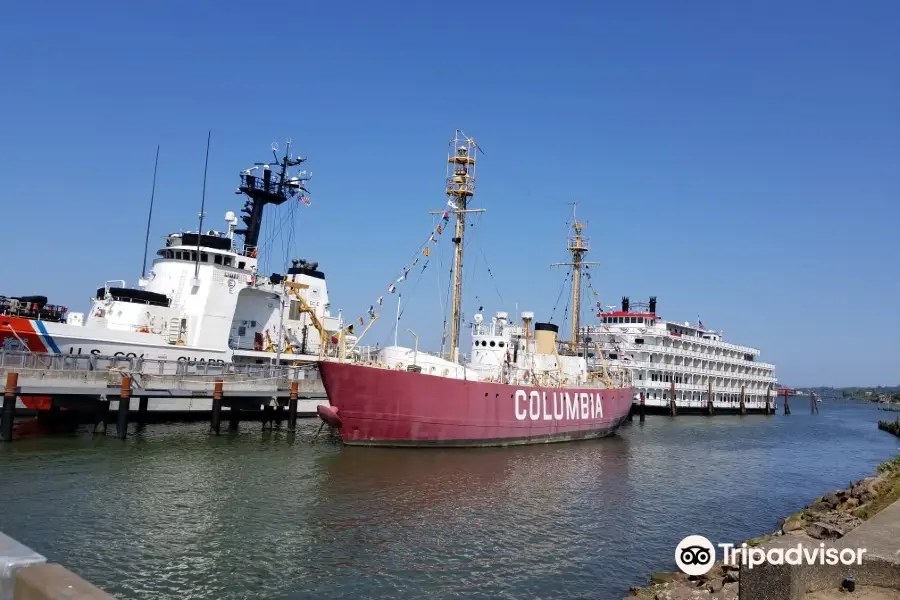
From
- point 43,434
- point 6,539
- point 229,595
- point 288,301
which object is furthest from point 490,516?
point 288,301

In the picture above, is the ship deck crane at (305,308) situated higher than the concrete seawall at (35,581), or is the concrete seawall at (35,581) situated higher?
the ship deck crane at (305,308)

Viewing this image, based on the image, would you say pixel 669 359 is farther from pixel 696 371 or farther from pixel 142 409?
pixel 142 409

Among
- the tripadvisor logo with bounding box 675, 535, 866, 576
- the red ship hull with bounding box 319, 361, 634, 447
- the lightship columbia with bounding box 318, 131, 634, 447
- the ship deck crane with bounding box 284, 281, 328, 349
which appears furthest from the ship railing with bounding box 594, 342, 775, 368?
the tripadvisor logo with bounding box 675, 535, 866, 576

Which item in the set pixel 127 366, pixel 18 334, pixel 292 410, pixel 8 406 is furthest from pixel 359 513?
pixel 18 334

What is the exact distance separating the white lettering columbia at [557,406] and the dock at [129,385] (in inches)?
384

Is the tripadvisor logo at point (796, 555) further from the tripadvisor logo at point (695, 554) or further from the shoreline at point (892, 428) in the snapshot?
the shoreline at point (892, 428)

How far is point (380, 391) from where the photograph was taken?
22.0 metres

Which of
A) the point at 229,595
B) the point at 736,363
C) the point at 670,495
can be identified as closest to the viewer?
the point at 229,595

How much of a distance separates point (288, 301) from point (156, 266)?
288 inches

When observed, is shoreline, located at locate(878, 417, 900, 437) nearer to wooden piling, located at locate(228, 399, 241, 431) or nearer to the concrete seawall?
wooden piling, located at locate(228, 399, 241, 431)

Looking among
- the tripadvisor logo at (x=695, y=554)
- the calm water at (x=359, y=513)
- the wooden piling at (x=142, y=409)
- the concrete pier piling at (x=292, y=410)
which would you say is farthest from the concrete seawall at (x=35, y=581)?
the wooden piling at (x=142, y=409)

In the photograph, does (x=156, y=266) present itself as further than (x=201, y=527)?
Yes

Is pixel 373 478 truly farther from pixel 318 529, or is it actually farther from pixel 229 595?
pixel 229 595

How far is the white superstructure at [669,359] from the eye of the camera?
5678 centimetres
